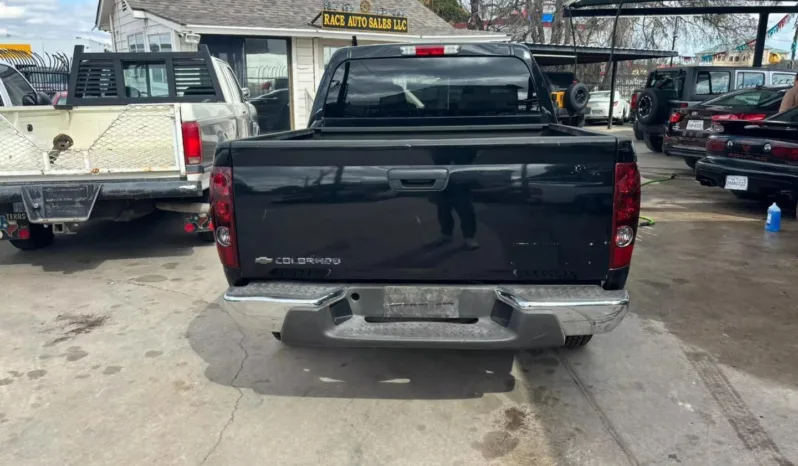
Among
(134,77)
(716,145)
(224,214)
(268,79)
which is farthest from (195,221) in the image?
(268,79)

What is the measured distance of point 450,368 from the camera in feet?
12.4

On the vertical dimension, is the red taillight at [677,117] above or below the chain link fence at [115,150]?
above

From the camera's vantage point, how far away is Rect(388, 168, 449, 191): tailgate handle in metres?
2.83

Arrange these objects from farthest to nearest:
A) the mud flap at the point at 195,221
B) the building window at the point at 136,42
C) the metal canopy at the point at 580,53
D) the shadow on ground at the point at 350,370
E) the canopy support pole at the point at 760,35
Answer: the metal canopy at the point at 580,53, the canopy support pole at the point at 760,35, the building window at the point at 136,42, the mud flap at the point at 195,221, the shadow on ground at the point at 350,370

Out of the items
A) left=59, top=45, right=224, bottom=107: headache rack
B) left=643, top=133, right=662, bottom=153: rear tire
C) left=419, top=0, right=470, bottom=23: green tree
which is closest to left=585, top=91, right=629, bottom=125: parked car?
left=643, top=133, right=662, bottom=153: rear tire

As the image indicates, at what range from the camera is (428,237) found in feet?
9.53

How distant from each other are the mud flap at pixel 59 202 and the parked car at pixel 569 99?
4.16 metres

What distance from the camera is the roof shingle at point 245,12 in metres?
13.2

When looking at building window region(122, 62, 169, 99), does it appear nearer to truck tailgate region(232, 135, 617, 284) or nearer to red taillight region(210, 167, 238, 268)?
red taillight region(210, 167, 238, 268)

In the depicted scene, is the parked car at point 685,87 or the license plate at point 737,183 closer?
the license plate at point 737,183

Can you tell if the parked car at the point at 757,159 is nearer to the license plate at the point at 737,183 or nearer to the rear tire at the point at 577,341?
the license plate at the point at 737,183

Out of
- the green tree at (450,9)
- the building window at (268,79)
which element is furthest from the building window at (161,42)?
the green tree at (450,9)

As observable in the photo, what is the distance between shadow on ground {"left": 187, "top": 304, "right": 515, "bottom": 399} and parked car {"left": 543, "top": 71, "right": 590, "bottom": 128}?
220cm

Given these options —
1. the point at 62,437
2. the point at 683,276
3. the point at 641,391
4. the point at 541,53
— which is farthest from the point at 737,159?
the point at 541,53
